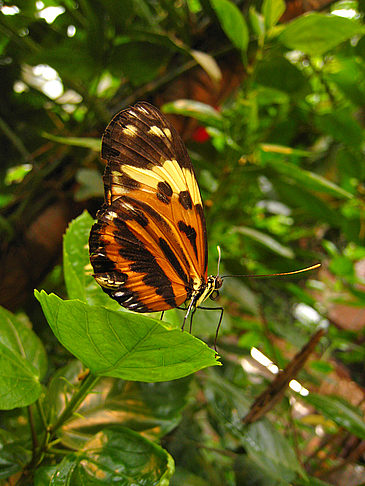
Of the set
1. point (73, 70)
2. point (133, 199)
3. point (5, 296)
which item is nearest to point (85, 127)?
point (73, 70)

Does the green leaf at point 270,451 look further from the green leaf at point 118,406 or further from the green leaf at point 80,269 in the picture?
the green leaf at point 80,269

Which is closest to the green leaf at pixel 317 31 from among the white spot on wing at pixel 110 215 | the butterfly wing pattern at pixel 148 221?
the butterfly wing pattern at pixel 148 221

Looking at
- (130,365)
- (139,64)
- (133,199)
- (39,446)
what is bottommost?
(39,446)

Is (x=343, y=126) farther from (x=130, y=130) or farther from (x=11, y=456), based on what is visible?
(x=11, y=456)

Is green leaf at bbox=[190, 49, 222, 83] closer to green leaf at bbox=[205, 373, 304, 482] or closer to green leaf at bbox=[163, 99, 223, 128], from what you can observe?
green leaf at bbox=[163, 99, 223, 128]

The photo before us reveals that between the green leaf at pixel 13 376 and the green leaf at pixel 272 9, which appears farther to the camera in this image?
the green leaf at pixel 272 9

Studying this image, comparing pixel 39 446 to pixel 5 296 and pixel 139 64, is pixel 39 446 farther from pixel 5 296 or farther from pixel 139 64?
pixel 139 64

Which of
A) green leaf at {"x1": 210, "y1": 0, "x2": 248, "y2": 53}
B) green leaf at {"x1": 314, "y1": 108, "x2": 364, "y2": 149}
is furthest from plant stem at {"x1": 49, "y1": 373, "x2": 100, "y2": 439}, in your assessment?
green leaf at {"x1": 314, "y1": 108, "x2": 364, "y2": 149}
